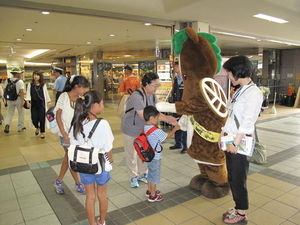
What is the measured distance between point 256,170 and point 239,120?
207 cm

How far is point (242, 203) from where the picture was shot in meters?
2.48

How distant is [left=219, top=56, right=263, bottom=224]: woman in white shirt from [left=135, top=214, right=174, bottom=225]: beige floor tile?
612 mm

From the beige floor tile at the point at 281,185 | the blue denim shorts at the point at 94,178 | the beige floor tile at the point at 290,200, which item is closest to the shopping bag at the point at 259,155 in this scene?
the beige floor tile at the point at 281,185

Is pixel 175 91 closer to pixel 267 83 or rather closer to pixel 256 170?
pixel 256 170

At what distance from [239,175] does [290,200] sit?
112cm

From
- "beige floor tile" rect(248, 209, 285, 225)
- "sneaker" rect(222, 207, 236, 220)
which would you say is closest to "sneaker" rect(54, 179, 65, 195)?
"sneaker" rect(222, 207, 236, 220)

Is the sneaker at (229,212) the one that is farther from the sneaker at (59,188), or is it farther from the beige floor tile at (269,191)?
the sneaker at (59,188)

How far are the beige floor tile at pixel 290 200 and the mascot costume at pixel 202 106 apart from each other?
2.25 feet

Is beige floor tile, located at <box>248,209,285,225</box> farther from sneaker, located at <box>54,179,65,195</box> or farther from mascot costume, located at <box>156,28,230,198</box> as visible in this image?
sneaker, located at <box>54,179,65,195</box>

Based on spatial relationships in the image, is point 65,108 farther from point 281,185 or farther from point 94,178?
point 281,185

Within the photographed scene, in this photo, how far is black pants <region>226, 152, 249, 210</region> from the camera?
240 cm

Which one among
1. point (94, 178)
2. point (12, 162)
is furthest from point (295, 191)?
point (12, 162)

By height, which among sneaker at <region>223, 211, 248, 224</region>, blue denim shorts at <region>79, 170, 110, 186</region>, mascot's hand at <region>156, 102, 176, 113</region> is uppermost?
mascot's hand at <region>156, 102, 176, 113</region>

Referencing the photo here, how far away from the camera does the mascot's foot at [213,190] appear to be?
3.05 meters
